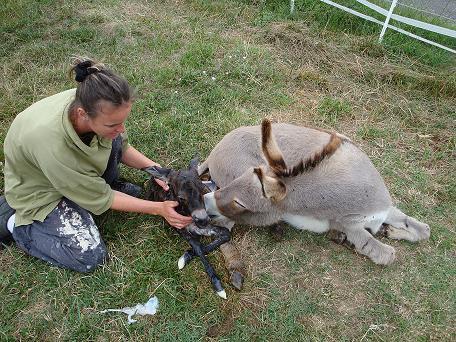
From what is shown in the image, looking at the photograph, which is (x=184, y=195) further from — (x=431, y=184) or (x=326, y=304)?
(x=431, y=184)

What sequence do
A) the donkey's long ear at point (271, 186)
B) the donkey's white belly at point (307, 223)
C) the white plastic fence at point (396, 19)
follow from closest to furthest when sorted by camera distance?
the donkey's long ear at point (271, 186)
the donkey's white belly at point (307, 223)
the white plastic fence at point (396, 19)

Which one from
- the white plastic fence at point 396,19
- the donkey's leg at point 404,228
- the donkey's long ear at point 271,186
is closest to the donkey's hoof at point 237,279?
the donkey's long ear at point 271,186

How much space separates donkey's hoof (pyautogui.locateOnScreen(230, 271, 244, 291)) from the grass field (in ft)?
0.20

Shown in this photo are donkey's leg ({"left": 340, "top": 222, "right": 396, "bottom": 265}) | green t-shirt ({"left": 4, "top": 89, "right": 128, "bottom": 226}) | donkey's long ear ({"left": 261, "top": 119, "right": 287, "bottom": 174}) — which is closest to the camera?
green t-shirt ({"left": 4, "top": 89, "right": 128, "bottom": 226})

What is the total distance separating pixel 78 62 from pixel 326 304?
259cm

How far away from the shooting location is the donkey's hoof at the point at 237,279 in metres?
3.44

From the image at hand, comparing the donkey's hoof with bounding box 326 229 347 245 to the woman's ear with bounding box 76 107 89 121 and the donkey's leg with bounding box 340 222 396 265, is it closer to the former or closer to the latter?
the donkey's leg with bounding box 340 222 396 265

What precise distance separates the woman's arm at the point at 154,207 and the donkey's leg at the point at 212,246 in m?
0.27

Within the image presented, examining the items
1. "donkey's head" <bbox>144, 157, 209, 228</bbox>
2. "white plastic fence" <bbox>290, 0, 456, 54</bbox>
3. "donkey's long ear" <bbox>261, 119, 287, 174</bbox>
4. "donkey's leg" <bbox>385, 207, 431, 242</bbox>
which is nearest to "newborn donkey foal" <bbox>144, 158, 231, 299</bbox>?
"donkey's head" <bbox>144, 157, 209, 228</bbox>

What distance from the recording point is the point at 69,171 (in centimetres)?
305

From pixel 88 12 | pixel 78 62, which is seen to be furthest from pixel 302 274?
pixel 88 12

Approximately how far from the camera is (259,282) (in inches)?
139

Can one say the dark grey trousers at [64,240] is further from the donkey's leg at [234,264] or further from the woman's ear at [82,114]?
the donkey's leg at [234,264]

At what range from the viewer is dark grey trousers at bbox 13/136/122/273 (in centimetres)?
341
